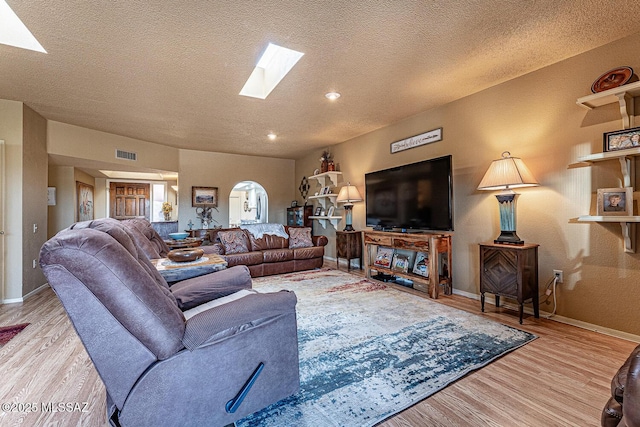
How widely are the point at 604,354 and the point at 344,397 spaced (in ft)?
6.78

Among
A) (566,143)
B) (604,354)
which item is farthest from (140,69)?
(604,354)

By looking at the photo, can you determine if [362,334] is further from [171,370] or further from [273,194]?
[273,194]

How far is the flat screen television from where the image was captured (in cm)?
365

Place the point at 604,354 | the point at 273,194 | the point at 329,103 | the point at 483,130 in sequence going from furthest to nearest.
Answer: the point at 273,194 < the point at 329,103 < the point at 483,130 < the point at 604,354

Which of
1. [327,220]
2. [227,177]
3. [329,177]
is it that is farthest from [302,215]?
[227,177]

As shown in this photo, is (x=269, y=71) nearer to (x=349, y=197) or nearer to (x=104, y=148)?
(x=349, y=197)

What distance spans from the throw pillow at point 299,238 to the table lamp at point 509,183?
3305 mm

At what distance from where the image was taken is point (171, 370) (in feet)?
3.92

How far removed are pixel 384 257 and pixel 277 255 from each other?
1855 millimetres

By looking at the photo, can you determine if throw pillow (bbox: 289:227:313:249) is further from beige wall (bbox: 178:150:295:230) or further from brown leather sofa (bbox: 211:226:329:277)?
beige wall (bbox: 178:150:295:230)

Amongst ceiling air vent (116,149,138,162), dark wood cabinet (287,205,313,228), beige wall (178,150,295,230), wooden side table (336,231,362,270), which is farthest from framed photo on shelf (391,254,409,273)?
ceiling air vent (116,149,138,162)

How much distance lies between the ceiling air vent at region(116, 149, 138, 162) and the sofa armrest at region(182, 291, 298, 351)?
512cm

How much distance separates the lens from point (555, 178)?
112 inches

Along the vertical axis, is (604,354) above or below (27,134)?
below
